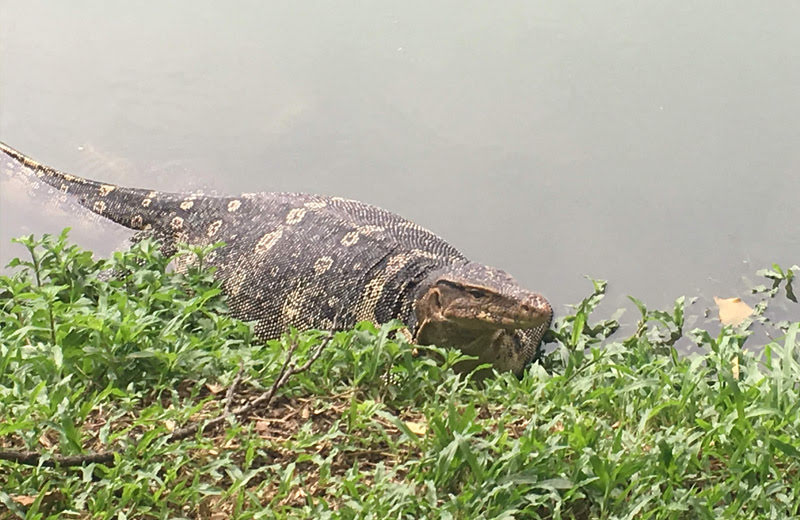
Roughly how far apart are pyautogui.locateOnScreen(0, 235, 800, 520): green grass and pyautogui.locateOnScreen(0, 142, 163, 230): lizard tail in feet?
5.91

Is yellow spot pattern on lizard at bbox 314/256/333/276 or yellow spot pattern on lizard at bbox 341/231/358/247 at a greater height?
yellow spot pattern on lizard at bbox 341/231/358/247

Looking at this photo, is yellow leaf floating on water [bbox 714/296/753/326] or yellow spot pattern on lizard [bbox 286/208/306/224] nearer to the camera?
yellow leaf floating on water [bbox 714/296/753/326]

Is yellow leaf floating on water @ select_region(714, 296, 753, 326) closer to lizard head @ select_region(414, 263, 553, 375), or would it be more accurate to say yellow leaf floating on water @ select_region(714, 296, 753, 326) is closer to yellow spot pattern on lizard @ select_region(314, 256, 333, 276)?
lizard head @ select_region(414, 263, 553, 375)

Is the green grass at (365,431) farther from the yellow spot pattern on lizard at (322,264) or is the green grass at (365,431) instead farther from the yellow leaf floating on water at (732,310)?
the yellow leaf floating on water at (732,310)

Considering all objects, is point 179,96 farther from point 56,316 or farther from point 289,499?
point 289,499

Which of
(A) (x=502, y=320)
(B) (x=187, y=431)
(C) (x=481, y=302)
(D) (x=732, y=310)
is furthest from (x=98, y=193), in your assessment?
(D) (x=732, y=310)

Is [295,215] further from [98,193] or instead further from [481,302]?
[481,302]

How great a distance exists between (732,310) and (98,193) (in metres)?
3.53

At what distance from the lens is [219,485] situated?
269 cm

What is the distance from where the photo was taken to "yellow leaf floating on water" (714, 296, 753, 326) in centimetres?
484

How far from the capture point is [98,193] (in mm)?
5566

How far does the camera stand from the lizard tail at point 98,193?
5.39 meters

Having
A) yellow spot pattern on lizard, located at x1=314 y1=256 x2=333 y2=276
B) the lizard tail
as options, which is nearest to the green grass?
yellow spot pattern on lizard, located at x1=314 y1=256 x2=333 y2=276

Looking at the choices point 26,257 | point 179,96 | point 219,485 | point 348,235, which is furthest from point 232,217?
point 219,485
